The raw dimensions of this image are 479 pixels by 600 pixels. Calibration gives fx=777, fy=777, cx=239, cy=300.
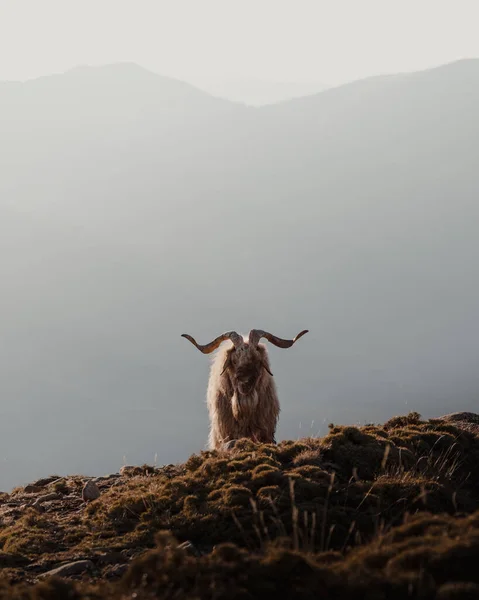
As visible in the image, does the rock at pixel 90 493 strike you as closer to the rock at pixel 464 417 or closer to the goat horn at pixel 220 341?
the goat horn at pixel 220 341

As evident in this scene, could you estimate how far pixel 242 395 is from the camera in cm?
1373

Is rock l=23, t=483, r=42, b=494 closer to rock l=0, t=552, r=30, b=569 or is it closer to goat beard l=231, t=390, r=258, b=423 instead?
goat beard l=231, t=390, r=258, b=423

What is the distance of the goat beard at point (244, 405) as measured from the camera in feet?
45.1

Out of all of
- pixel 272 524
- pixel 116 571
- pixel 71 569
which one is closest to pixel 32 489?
pixel 71 569

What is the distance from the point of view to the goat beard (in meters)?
13.7

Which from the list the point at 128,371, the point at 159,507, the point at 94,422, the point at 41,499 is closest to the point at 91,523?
the point at 159,507

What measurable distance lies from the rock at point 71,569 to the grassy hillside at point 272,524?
15 mm

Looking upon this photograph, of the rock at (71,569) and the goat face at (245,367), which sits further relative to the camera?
the goat face at (245,367)

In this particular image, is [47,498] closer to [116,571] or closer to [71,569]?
[71,569]

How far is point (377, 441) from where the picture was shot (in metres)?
10.8

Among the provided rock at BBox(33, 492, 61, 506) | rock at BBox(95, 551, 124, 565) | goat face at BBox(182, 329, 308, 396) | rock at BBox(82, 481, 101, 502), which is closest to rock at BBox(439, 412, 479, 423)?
goat face at BBox(182, 329, 308, 396)

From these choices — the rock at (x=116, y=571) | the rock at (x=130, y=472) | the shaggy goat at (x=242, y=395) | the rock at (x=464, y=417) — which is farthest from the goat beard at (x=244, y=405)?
the rock at (x=116, y=571)

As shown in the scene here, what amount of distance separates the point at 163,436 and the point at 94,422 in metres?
22.1

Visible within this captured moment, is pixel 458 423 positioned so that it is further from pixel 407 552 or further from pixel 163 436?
pixel 163 436
